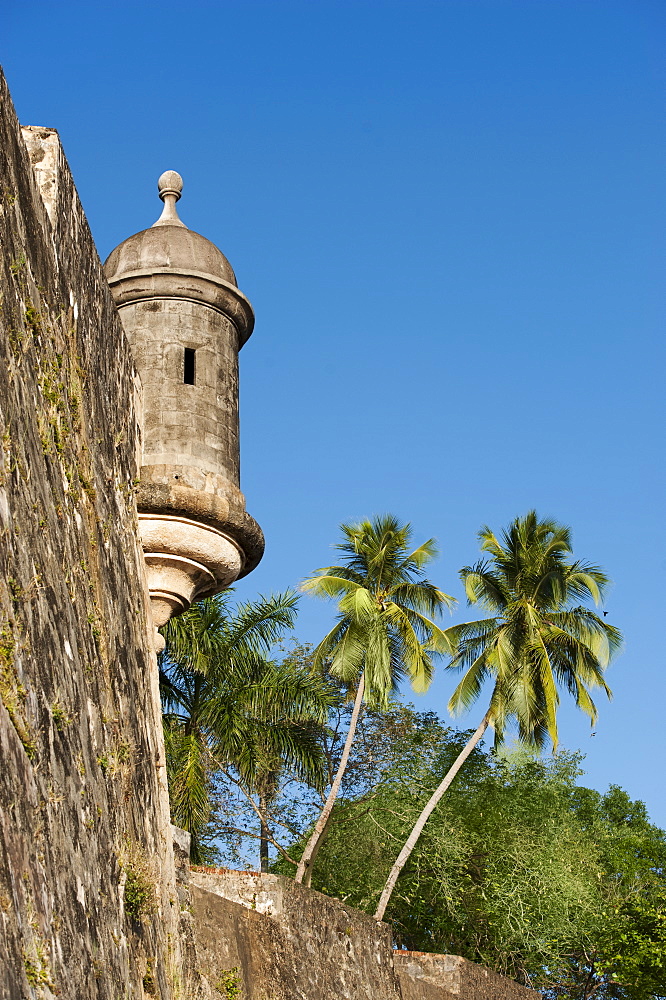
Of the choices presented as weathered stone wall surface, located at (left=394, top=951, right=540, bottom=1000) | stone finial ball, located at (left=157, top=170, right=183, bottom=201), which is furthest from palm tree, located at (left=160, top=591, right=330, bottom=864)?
stone finial ball, located at (left=157, top=170, right=183, bottom=201)

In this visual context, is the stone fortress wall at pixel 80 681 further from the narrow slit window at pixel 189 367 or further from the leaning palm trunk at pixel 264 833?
the leaning palm trunk at pixel 264 833

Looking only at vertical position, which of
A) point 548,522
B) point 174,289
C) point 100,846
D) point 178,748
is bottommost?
point 100,846

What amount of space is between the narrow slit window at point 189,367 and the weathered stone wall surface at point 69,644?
146 cm

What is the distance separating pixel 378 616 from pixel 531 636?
3.15 metres

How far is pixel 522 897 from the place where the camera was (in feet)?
72.8

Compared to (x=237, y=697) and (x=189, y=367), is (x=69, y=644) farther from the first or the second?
(x=237, y=697)

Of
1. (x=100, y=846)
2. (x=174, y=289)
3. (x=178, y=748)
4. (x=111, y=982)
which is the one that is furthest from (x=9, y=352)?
(x=178, y=748)

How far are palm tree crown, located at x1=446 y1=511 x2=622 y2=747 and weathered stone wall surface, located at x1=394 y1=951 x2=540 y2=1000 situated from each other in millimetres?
11059

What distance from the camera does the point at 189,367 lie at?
9.20m

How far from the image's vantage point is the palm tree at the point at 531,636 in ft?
75.9

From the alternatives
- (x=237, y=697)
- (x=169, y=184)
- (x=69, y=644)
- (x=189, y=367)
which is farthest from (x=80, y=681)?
(x=237, y=697)

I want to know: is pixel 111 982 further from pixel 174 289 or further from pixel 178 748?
pixel 178 748

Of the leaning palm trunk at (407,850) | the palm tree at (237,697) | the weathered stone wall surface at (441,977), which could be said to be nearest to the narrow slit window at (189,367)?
the weathered stone wall surface at (441,977)

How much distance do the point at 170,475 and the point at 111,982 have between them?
4.20m
